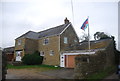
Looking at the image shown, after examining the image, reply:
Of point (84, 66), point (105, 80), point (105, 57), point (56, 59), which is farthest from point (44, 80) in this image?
point (56, 59)

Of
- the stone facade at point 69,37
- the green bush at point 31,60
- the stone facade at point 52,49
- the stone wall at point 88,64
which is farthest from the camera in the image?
the green bush at point 31,60

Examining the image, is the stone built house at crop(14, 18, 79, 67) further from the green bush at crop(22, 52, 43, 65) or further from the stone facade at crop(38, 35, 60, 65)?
the green bush at crop(22, 52, 43, 65)

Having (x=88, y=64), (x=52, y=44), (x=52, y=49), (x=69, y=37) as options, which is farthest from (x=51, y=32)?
(x=88, y=64)

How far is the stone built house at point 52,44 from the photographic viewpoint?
25.0 meters

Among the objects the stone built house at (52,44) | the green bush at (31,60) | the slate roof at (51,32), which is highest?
→ the slate roof at (51,32)

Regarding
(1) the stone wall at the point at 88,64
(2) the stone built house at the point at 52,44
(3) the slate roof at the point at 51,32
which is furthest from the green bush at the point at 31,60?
(1) the stone wall at the point at 88,64

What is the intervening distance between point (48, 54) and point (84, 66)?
1605cm

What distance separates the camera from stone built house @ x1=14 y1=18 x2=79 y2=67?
82.2 ft

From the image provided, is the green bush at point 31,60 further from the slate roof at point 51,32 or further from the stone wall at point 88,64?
the stone wall at point 88,64

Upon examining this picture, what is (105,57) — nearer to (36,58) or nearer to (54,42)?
(54,42)

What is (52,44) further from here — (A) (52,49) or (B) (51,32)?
(B) (51,32)

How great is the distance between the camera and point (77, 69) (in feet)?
37.2

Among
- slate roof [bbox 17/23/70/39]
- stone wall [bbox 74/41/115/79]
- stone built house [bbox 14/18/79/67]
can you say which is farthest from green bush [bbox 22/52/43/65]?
stone wall [bbox 74/41/115/79]

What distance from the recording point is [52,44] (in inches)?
1037
